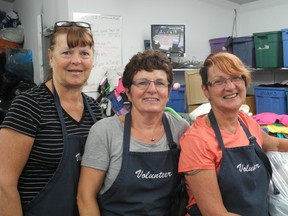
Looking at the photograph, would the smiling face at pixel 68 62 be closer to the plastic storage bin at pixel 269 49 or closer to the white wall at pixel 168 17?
the white wall at pixel 168 17

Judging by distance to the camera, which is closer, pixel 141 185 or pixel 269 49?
pixel 141 185

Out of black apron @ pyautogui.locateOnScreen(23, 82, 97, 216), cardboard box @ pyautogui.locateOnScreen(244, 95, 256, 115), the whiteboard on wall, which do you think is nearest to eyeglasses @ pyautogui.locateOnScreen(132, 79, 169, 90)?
black apron @ pyautogui.locateOnScreen(23, 82, 97, 216)

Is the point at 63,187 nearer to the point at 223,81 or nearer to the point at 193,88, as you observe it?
the point at 223,81

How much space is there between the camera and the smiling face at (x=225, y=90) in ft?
4.10

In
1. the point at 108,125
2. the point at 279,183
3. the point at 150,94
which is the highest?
the point at 150,94

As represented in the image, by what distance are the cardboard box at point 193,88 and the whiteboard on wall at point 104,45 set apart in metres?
1.00

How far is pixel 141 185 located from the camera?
3.98 feet

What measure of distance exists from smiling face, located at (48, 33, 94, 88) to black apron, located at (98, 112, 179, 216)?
31 centimetres

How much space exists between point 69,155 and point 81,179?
108 millimetres


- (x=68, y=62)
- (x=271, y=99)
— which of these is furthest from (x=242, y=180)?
(x=271, y=99)

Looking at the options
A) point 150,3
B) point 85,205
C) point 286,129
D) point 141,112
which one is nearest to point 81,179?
point 85,205

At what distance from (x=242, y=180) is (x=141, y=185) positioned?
1.29 ft

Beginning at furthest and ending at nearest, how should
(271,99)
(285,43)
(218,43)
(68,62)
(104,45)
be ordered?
(218,43), (104,45), (271,99), (285,43), (68,62)

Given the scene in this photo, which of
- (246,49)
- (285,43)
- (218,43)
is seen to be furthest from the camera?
(218,43)
